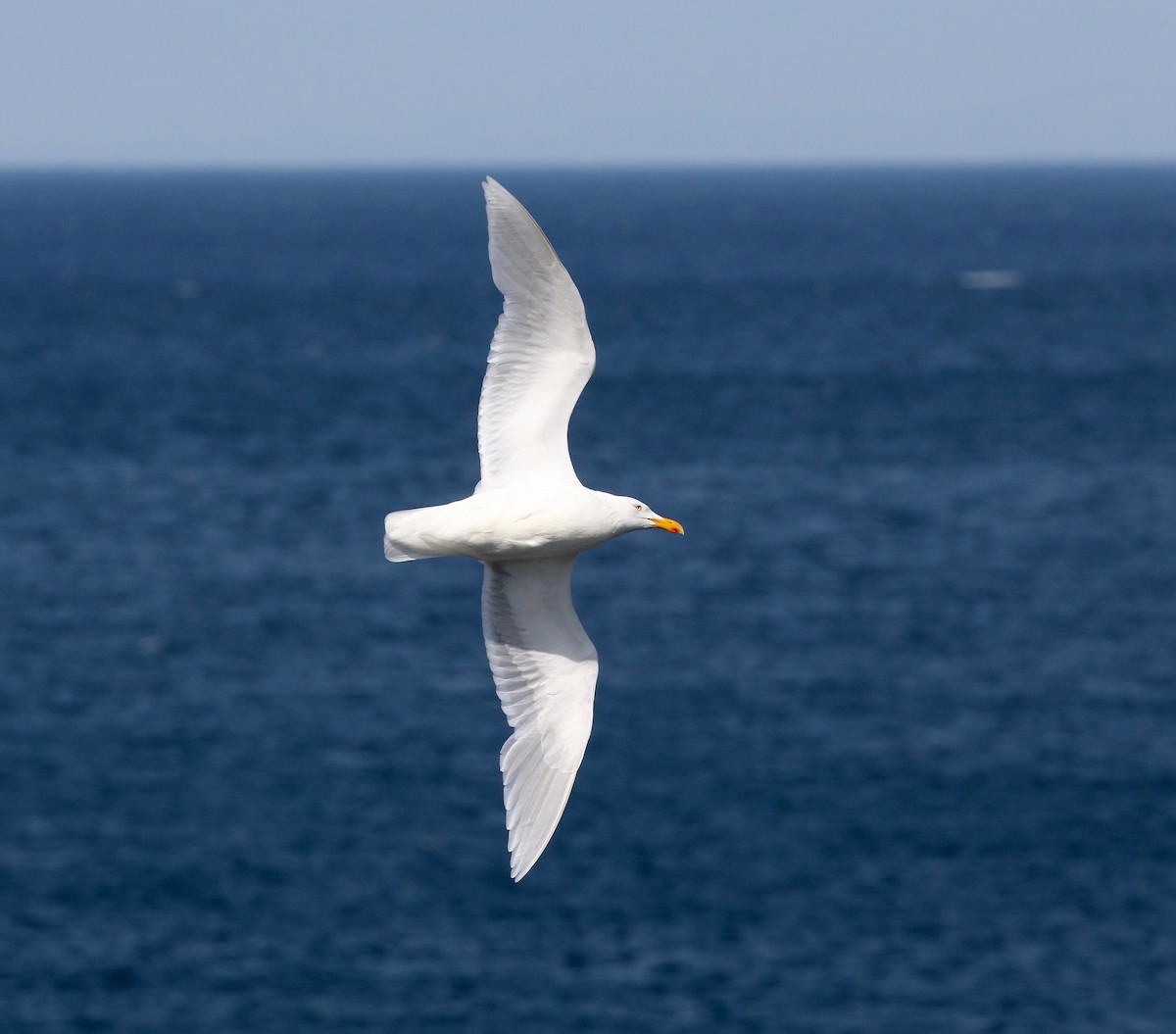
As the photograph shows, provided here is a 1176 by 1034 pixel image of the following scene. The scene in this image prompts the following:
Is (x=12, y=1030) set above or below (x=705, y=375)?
below

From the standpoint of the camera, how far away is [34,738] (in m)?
74.2

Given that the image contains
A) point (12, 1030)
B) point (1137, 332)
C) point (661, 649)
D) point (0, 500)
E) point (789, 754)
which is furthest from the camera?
point (1137, 332)

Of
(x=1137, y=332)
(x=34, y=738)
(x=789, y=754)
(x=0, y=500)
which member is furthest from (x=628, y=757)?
(x=1137, y=332)

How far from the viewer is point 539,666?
18797 mm

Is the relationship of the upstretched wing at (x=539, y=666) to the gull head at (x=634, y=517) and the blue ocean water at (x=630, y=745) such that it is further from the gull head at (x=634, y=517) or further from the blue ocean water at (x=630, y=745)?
the blue ocean water at (x=630, y=745)

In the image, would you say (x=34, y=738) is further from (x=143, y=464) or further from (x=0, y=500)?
(x=143, y=464)

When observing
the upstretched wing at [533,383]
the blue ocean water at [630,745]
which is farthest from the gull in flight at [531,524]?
the blue ocean water at [630,745]

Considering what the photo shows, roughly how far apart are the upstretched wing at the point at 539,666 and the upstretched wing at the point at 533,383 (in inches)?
40.4

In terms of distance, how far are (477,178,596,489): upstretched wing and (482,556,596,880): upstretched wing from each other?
103 centimetres

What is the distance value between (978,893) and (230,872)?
88.3 feet

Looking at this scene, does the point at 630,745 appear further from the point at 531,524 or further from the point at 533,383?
the point at 531,524

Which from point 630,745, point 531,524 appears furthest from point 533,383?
point 630,745

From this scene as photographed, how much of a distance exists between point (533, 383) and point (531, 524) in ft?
5.83

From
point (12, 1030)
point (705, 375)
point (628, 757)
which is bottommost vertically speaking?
point (12, 1030)
